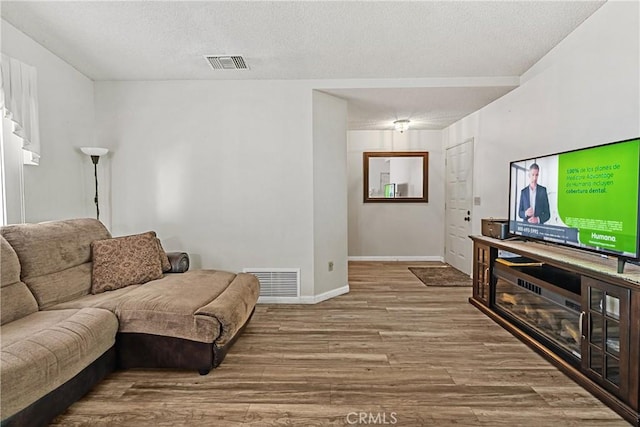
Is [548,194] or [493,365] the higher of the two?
[548,194]

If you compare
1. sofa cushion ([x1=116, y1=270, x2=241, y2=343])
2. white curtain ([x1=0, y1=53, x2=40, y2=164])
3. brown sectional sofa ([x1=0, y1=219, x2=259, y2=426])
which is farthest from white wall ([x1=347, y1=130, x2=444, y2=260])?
white curtain ([x1=0, y1=53, x2=40, y2=164])

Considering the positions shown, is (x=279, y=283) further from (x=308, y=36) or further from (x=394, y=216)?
(x=394, y=216)

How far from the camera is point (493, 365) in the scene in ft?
8.01

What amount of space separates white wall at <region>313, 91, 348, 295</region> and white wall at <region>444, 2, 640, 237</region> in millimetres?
1842

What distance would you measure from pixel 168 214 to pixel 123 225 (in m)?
0.52

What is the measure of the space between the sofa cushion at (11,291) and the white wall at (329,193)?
2511 millimetres

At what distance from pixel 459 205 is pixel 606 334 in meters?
3.71

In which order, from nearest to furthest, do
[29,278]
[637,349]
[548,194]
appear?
[637,349], [29,278], [548,194]

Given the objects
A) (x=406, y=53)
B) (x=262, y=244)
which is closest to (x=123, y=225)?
(x=262, y=244)

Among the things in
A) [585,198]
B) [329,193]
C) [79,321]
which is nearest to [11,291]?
[79,321]

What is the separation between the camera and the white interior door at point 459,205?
516 centimetres

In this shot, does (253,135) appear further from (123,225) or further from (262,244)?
(123,225)

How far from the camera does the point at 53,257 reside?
2.51 meters

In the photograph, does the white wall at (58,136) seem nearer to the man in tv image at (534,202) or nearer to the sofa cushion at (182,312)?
the sofa cushion at (182,312)
